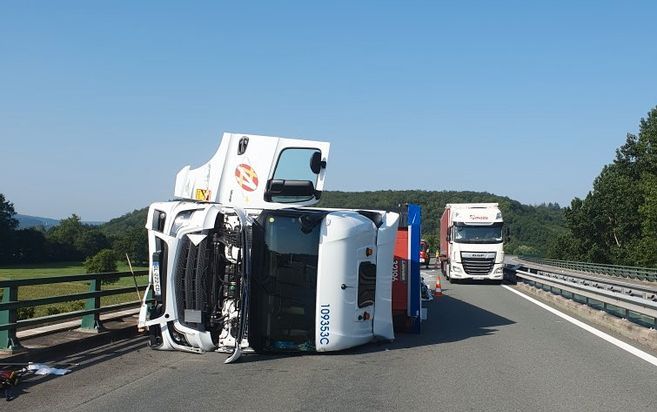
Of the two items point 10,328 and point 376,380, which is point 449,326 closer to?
point 376,380

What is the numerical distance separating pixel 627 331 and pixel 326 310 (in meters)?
6.15

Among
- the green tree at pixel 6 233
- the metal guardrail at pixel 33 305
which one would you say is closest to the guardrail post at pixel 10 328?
the metal guardrail at pixel 33 305

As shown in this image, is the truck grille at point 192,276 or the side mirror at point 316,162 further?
the side mirror at point 316,162

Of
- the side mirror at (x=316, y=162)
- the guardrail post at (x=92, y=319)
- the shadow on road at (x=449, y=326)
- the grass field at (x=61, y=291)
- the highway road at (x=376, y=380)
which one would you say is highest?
the side mirror at (x=316, y=162)

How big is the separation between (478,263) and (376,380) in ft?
72.1

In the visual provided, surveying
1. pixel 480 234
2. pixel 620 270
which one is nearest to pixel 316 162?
pixel 480 234

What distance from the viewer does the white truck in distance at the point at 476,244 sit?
1139 inches

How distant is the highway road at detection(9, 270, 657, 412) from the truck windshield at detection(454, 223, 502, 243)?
58.9 feet

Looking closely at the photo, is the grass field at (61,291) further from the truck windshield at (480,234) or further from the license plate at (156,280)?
the truck windshield at (480,234)

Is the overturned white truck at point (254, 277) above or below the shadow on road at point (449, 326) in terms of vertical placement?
above

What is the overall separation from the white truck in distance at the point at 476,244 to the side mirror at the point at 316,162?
19.9 metres

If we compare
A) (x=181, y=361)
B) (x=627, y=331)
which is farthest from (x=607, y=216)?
(x=181, y=361)

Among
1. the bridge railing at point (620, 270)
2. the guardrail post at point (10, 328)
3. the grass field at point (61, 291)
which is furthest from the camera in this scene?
the bridge railing at point (620, 270)

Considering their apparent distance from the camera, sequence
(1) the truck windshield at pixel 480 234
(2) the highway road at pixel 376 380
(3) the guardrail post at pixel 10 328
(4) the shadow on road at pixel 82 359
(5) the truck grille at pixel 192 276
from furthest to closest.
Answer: (1) the truck windshield at pixel 480 234 → (5) the truck grille at pixel 192 276 → (3) the guardrail post at pixel 10 328 → (4) the shadow on road at pixel 82 359 → (2) the highway road at pixel 376 380
